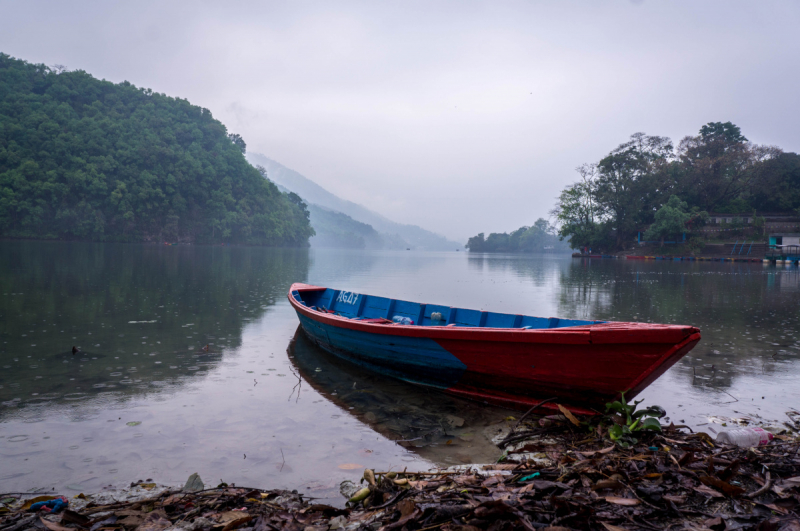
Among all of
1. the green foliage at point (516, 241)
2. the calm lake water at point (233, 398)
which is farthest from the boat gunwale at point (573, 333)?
the green foliage at point (516, 241)

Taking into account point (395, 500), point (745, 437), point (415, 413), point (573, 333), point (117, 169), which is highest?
point (117, 169)

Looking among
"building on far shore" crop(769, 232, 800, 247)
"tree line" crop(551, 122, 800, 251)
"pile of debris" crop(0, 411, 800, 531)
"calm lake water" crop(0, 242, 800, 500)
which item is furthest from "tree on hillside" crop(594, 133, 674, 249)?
"pile of debris" crop(0, 411, 800, 531)

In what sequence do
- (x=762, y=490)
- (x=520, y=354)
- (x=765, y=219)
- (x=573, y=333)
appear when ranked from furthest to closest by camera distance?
1. (x=765, y=219)
2. (x=520, y=354)
3. (x=573, y=333)
4. (x=762, y=490)

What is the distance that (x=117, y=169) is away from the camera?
67.6 meters

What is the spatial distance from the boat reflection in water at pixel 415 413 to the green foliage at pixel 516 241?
13094 cm

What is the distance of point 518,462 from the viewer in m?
4.04

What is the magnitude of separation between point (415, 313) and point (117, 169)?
7418 centimetres

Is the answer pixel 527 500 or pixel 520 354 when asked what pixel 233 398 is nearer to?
pixel 520 354

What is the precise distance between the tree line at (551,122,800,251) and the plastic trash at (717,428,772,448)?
200ft

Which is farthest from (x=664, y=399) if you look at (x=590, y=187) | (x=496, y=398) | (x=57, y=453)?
(x=590, y=187)

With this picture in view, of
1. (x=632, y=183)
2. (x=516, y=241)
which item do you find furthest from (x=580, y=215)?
(x=516, y=241)

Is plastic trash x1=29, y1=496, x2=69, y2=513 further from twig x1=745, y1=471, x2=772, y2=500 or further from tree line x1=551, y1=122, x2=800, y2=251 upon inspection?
tree line x1=551, y1=122, x2=800, y2=251

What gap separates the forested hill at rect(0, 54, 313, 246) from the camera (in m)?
59.2

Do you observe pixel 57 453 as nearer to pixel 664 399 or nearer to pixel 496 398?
pixel 496 398
